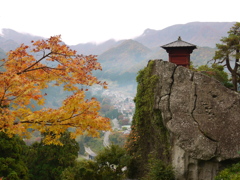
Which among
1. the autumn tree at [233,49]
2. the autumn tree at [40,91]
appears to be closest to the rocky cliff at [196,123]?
the autumn tree at [233,49]

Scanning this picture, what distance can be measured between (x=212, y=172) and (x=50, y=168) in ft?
36.6

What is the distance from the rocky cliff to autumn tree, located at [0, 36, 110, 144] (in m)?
5.53

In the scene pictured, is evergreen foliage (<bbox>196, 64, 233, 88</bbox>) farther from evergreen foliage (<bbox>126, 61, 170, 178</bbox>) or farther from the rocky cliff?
evergreen foliage (<bbox>126, 61, 170, 178</bbox>)

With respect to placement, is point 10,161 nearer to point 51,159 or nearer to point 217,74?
point 51,159

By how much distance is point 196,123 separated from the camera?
1018cm

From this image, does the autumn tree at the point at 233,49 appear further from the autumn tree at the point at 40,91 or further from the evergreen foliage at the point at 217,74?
the autumn tree at the point at 40,91

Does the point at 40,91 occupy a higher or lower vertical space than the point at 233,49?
lower

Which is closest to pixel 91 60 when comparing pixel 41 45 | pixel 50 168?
pixel 41 45

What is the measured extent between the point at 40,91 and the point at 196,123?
7547 millimetres

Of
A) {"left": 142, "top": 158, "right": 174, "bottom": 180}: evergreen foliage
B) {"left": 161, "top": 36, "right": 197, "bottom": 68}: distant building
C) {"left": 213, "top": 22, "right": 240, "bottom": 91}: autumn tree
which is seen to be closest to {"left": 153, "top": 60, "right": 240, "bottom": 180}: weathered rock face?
{"left": 142, "top": 158, "right": 174, "bottom": 180}: evergreen foliage

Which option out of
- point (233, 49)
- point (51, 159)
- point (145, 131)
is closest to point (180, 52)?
point (233, 49)

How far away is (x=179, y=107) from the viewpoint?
10727 millimetres

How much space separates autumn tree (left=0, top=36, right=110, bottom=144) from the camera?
17.8ft

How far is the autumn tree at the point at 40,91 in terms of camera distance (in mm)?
5434
